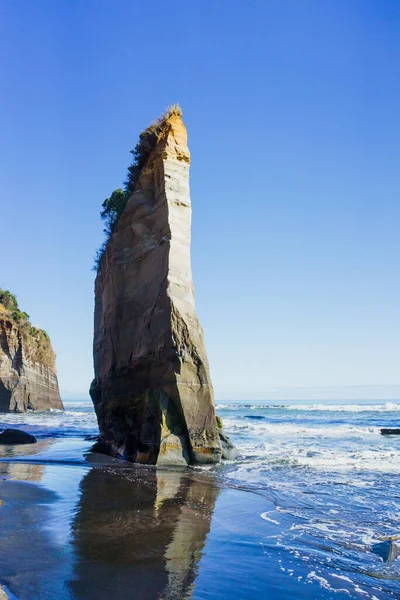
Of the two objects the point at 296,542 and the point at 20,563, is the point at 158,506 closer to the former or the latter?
the point at 296,542

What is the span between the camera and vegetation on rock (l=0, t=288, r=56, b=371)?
4956cm

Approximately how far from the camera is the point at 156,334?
1470 cm

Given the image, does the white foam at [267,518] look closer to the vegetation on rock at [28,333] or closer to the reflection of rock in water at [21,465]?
the reflection of rock in water at [21,465]

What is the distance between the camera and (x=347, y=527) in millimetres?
Result: 7656

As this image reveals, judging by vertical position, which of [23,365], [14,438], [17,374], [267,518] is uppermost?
[23,365]

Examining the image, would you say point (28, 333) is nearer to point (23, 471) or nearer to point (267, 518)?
point (23, 471)

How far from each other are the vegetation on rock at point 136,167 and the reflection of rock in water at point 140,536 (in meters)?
12.2

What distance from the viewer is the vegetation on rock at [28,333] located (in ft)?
163

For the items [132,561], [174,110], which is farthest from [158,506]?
[174,110]

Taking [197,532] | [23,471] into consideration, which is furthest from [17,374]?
[197,532]

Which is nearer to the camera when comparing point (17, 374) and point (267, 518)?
point (267, 518)

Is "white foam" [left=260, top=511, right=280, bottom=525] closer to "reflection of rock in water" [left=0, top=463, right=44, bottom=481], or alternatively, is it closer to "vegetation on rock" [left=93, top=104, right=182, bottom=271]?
"reflection of rock in water" [left=0, top=463, right=44, bottom=481]

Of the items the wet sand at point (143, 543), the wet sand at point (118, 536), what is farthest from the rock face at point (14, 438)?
the wet sand at point (143, 543)

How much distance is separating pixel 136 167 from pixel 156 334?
7975 mm
